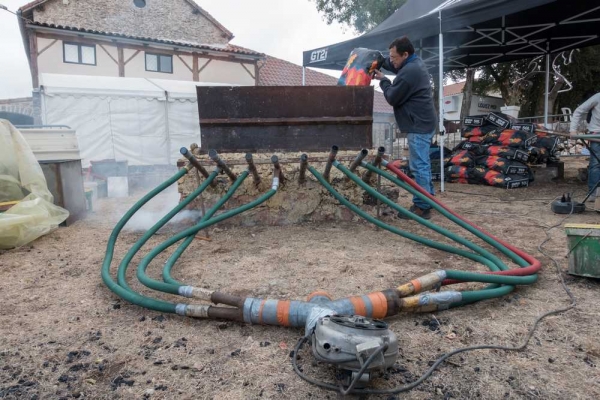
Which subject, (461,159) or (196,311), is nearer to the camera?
(196,311)

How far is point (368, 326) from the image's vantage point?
1.47 meters

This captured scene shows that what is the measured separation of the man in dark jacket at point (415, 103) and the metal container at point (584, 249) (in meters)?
1.79

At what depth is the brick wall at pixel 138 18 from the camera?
51.3 ft

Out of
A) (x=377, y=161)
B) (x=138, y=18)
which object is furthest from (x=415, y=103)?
(x=138, y=18)

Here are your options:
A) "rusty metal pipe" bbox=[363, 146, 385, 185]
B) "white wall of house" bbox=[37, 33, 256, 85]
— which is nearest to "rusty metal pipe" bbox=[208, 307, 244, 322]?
"rusty metal pipe" bbox=[363, 146, 385, 185]

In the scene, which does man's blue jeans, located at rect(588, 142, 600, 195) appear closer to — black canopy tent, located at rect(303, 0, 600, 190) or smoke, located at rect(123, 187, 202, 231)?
black canopy tent, located at rect(303, 0, 600, 190)

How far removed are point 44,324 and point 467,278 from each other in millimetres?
2230

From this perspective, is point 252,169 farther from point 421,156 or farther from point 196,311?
point 421,156

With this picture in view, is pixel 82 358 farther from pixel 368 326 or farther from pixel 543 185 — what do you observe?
pixel 543 185

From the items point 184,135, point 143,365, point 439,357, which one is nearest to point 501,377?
point 439,357

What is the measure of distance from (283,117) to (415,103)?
1.43 meters

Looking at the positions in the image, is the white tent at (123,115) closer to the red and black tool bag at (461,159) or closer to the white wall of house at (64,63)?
the white wall of house at (64,63)

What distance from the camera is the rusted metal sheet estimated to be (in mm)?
4148

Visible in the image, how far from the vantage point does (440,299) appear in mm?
2045
